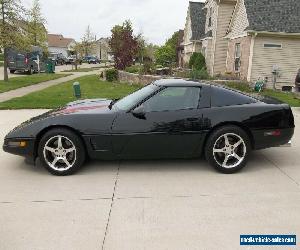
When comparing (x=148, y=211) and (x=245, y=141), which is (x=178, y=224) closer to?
(x=148, y=211)

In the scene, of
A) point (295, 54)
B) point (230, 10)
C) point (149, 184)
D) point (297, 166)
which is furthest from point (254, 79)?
point (149, 184)

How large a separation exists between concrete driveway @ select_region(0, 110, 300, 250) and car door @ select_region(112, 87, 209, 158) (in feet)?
1.13

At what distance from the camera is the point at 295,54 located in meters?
17.0

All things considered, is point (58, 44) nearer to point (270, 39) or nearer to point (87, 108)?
point (270, 39)

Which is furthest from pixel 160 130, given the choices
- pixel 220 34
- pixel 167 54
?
pixel 167 54

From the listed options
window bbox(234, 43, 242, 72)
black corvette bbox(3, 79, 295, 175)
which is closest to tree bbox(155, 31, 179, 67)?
window bbox(234, 43, 242, 72)

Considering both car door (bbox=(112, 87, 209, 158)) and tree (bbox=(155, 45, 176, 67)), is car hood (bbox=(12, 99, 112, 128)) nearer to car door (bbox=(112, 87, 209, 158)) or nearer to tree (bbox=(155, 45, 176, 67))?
car door (bbox=(112, 87, 209, 158))

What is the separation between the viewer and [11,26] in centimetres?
1750

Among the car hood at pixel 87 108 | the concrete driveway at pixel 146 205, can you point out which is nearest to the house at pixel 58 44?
the car hood at pixel 87 108

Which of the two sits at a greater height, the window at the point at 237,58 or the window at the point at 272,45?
the window at the point at 272,45

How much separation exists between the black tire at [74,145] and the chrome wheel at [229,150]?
1.92 m

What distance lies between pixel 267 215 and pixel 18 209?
108 inches

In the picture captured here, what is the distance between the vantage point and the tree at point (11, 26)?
17.1 metres

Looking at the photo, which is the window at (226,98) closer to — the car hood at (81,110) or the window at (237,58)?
the car hood at (81,110)
